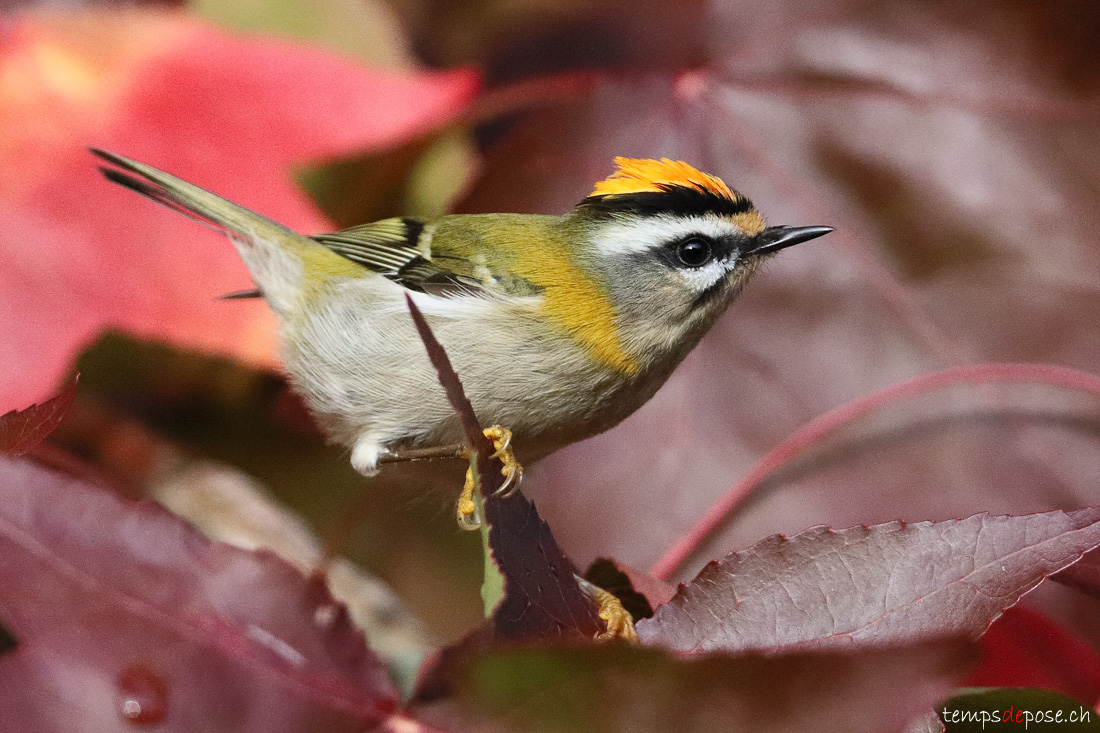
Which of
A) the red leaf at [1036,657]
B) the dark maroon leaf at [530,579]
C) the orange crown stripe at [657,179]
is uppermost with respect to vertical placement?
the orange crown stripe at [657,179]

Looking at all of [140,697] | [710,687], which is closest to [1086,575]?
[710,687]

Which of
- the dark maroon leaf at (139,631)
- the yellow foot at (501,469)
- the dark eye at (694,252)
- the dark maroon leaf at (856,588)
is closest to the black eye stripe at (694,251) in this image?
the dark eye at (694,252)

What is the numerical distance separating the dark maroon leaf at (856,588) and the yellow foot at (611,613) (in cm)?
6

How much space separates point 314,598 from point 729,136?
573mm

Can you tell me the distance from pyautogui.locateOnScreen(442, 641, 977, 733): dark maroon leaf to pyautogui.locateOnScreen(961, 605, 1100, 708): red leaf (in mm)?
362

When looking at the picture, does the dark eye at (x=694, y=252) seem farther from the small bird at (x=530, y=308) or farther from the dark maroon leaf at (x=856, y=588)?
the dark maroon leaf at (x=856, y=588)

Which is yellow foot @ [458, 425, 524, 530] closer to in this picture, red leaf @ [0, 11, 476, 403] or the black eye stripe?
the black eye stripe

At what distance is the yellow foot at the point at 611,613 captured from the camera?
17.5 inches

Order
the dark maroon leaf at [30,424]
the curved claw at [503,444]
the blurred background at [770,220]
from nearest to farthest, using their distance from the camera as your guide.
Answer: the dark maroon leaf at [30,424], the curved claw at [503,444], the blurred background at [770,220]

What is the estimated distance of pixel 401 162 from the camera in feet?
2.87

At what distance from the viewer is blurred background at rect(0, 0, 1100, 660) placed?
2.50 ft

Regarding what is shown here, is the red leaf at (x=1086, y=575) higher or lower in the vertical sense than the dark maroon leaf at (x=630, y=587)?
higher

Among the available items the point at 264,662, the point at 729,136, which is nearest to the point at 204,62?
the point at 729,136

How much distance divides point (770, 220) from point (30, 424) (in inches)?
23.7
